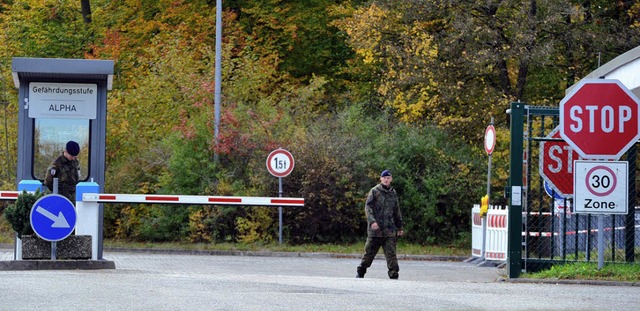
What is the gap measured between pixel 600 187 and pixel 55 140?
8.70m

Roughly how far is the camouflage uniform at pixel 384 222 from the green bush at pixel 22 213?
5215 mm

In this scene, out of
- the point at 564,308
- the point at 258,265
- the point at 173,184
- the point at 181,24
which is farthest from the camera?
the point at 181,24

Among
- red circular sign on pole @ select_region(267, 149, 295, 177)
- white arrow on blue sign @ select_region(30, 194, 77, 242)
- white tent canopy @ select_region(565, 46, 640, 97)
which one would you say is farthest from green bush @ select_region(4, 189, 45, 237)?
red circular sign on pole @ select_region(267, 149, 295, 177)

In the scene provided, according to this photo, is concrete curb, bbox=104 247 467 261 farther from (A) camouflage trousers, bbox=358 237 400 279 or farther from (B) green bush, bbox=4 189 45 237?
(B) green bush, bbox=4 189 45 237

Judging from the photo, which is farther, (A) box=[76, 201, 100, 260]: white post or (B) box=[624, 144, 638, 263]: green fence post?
(B) box=[624, 144, 638, 263]: green fence post

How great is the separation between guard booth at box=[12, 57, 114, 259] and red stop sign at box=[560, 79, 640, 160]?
726 centimetres

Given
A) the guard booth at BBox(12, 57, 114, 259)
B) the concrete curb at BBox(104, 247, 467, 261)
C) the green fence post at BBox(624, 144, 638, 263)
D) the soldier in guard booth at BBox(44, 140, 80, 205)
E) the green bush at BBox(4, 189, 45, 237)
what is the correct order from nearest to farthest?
the green bush at BBox(4, 189, 45, 237)
the green fence post at BBox(624, 144, 638, 263)
the soldier in guard booth at BBox(44, 140, 80, 205)
the guard booth at BBox(12, 57, 114, 259)
the concrete curb at BBox(104, 247, 467, 261)

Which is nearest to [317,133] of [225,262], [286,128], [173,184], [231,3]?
[286,128]

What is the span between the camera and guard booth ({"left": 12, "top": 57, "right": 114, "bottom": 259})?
63.8ft

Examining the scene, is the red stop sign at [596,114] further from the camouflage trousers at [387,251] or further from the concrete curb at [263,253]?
the concrete curb at [263,253]

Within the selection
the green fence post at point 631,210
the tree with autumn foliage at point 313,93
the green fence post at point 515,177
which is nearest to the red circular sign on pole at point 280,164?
the tree with autumn foliage at point 313,93

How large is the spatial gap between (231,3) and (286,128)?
12885mm

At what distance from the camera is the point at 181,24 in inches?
1597

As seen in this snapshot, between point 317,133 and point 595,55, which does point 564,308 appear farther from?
point 595,55
